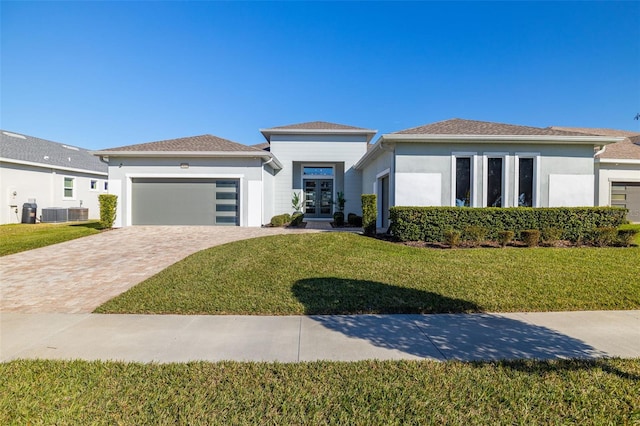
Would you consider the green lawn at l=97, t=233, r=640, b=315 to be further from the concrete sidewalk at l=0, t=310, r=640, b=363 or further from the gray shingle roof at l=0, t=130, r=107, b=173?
the gray shingle roof at l=0, t=130, r=107, b=173

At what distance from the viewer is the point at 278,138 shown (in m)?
19.5

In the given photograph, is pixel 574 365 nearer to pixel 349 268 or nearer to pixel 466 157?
pixel 349 268

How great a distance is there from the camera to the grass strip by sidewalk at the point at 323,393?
2.35m

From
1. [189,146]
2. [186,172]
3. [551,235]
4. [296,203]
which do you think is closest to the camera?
[551,235]

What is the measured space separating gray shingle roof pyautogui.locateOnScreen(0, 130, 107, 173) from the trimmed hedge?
18.5 meters

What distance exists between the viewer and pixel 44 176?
1836cm

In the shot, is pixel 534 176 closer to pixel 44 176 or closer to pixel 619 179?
pixel 619 179

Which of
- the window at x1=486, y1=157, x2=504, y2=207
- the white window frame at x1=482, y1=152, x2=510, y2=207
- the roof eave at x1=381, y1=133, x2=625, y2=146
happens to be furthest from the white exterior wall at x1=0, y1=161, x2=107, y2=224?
the window at x1=486, y1=157, x2=504, y2=207

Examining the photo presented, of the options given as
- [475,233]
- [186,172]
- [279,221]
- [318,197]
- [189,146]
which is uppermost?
[189,146]

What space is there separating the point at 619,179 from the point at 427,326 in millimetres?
18150

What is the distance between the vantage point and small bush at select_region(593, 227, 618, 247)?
31.4 ft

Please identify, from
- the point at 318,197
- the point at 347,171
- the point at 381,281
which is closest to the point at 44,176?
the point at 318,197

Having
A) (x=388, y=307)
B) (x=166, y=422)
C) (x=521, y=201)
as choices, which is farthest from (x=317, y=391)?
(x=521, y=201)

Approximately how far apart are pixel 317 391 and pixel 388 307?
2.45 metres
